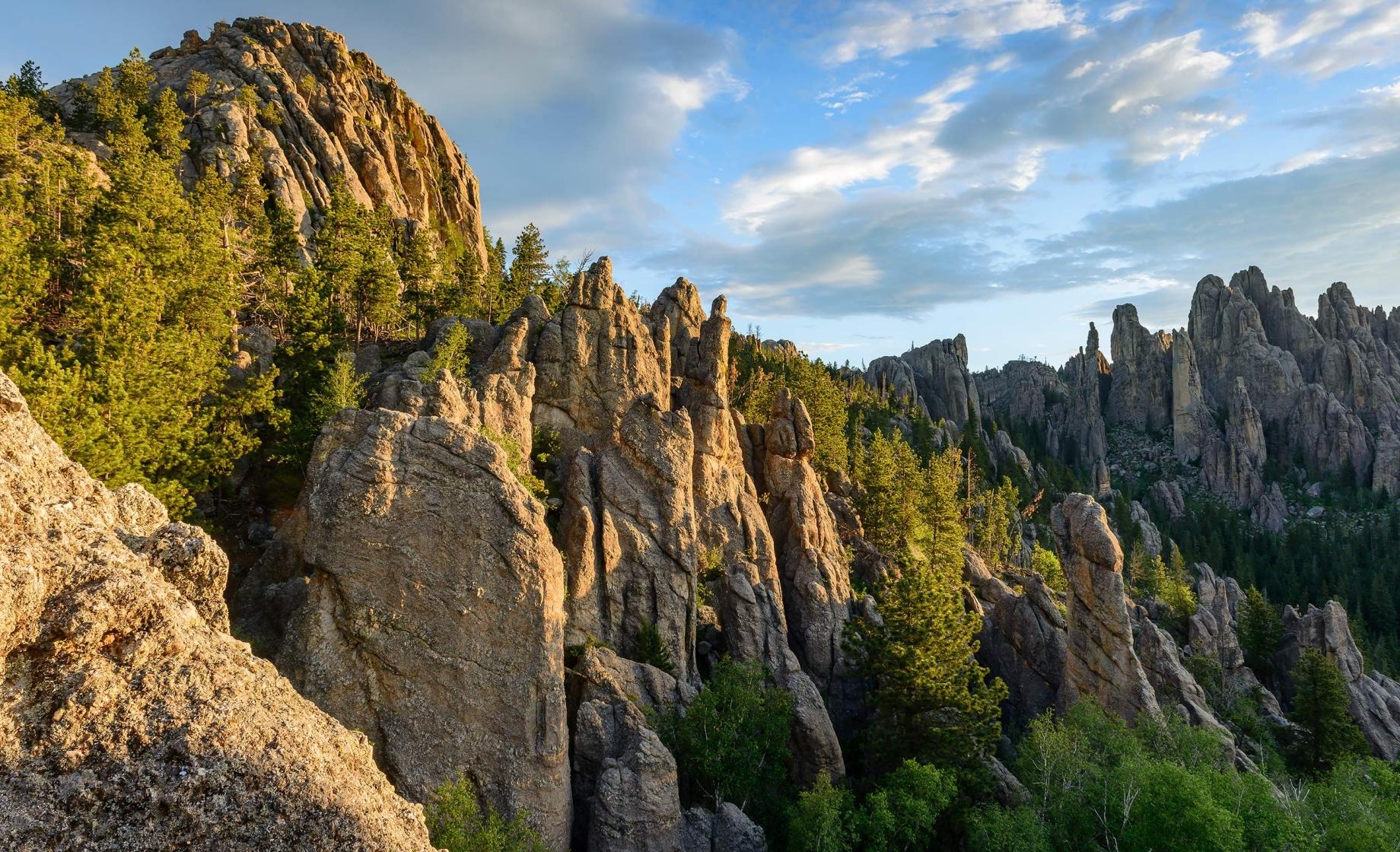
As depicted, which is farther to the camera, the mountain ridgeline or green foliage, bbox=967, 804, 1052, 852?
green foliage, bbox=967, 804, 1052, 852

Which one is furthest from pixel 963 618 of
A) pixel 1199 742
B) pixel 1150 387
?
pixel 1150 387

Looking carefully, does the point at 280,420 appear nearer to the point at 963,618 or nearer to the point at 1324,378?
the point at 963,618

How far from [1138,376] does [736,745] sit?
621ft

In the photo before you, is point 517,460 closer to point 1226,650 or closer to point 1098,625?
point 1098,625

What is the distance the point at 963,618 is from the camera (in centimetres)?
3781

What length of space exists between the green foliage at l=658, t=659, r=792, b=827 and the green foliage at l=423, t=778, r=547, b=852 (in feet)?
28.2

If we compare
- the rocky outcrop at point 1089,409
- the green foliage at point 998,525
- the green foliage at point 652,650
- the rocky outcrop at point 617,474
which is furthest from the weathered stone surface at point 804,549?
the rocky outcrop at point 1089,409

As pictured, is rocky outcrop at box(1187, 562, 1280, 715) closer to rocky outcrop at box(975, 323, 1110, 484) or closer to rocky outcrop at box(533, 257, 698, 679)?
rocky outcrop at box(533, 257, 698, 679)

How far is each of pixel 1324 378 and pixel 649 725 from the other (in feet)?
659

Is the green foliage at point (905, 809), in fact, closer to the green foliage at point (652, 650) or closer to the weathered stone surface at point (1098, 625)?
the green foliage at point (652, 650)

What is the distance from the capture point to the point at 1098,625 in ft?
132

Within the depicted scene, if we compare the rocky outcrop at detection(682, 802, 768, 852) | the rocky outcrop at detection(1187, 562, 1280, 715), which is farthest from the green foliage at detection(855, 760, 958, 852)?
the rocky outcrop at detection(1187, 562, 1280, 715)

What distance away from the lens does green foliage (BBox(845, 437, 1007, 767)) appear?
33.3 meters

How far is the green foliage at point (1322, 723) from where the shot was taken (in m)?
47.0
